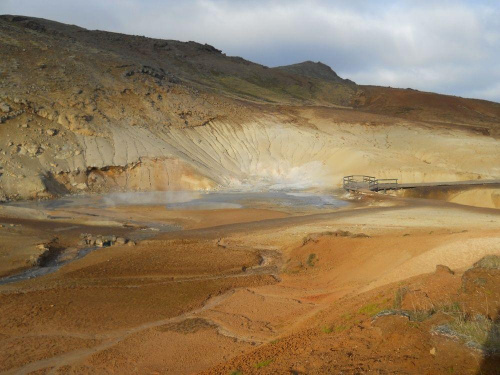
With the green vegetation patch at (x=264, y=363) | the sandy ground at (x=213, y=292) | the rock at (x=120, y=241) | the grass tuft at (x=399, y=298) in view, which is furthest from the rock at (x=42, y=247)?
the grass tuft at (x=399, y=298)

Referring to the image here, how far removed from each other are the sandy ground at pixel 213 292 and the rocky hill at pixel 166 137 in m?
12.5

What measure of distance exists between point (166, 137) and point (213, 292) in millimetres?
27527

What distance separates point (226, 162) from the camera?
41281 mm

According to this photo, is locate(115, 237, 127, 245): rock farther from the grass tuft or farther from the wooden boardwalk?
the wooden boardwalk

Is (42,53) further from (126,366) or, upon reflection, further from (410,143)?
(126,366)

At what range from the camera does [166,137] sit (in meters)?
40.5

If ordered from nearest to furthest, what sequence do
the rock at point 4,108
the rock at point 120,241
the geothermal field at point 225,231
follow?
the geothermal field at point 225,231 → the rock at point 120,241 → the rock at point 4,108

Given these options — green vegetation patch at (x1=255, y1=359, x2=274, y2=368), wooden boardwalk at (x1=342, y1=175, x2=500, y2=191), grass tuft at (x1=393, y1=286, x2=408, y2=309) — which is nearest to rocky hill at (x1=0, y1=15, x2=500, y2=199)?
wooden boardwalk at (x1=342, y1=175, x2=500, y2=191)

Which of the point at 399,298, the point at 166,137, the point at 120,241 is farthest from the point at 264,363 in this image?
the point at 166,137

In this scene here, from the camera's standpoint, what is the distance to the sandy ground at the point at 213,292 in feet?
32.3

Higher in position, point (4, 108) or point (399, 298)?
point (4, 108)

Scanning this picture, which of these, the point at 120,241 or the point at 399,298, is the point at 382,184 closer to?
the point at 120,241

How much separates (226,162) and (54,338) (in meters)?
30.9

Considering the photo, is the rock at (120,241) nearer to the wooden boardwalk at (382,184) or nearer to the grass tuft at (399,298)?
the grass tuft at (399,298)
